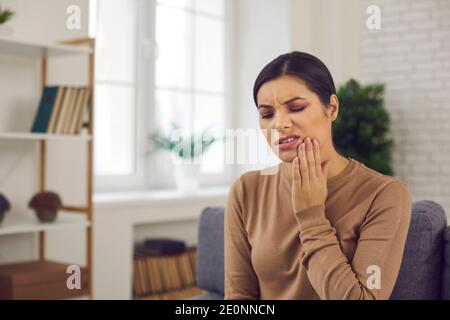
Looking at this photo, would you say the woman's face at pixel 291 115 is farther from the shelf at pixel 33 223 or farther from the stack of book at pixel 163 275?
the stack of book at pixel 163 275

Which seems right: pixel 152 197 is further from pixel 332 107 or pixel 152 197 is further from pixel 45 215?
pixel 332 107

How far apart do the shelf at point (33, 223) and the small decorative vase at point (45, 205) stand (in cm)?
2

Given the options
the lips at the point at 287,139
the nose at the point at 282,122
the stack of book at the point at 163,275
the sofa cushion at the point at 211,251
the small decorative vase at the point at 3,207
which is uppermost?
the nose at the point at 282,122

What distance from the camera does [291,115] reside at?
69cm

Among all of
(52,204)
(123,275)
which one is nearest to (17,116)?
(52,204)

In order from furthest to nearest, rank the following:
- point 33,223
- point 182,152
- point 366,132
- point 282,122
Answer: point 182,152
point 33,223
point 366,132
point 282,122

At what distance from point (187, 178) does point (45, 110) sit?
2.31ft

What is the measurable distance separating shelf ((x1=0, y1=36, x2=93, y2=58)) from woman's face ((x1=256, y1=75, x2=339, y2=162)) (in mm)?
1184

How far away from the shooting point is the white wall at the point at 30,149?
188 centimetres

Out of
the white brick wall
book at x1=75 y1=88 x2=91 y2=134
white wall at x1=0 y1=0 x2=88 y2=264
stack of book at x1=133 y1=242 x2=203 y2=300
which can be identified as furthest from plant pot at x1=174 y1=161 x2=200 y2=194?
the white brick wall

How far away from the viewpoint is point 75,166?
85.4 inches

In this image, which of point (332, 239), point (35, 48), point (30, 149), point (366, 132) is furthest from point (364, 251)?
point (30, 149)

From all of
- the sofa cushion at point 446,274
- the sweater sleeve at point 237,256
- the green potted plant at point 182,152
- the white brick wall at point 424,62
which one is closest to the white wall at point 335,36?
the white brick wall at point 424,62

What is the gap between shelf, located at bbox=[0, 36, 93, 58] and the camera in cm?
174
